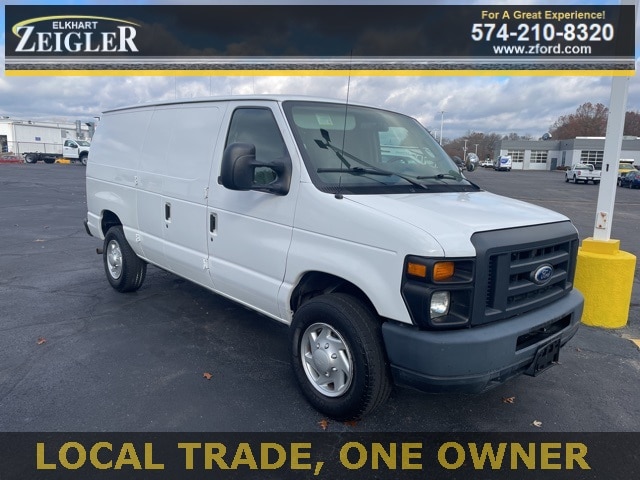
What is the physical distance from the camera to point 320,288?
3688 millimetres

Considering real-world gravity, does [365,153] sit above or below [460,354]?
above

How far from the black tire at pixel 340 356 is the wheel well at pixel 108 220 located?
3.70m

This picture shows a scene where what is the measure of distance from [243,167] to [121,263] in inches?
127

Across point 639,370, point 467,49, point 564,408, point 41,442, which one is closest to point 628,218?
point 467,49

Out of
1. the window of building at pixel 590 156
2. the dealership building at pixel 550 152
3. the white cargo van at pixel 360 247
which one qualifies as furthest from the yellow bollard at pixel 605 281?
the window of building at pixel 590 156

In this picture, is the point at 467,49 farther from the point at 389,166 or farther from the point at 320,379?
the point at 320,379

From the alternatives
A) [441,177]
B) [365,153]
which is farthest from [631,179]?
[365,153]

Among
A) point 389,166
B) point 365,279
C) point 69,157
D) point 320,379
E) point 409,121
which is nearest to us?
point 365,279

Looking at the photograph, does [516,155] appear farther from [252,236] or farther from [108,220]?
[252,236]

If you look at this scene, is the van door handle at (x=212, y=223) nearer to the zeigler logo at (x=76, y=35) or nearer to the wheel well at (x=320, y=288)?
the wheel well at (x=320, y=288)

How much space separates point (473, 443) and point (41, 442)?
9.12 feet

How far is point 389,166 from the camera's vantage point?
3.95 m

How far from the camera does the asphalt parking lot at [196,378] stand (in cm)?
343

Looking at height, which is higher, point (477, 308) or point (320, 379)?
point (477, 308)
